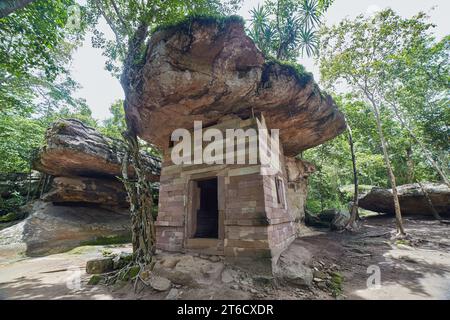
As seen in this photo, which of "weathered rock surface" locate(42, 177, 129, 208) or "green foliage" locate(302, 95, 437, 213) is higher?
"green foliage" locate(302, 95, 437, 213)

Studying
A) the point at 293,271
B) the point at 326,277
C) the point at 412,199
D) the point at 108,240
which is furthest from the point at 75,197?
the point at 412,199

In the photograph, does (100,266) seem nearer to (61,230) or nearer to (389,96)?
(61,230)

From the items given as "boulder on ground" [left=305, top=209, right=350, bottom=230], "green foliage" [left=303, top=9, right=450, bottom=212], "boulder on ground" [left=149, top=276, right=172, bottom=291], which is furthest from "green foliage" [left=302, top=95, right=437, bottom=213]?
"boulder on ground" [left=149, top=276, right=172, bottom=291]

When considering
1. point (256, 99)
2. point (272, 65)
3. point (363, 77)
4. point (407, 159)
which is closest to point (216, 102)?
point (256, 99)

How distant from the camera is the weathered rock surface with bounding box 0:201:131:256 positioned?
7914mm

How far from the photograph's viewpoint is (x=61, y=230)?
8.83 meters

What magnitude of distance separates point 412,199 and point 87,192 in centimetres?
1940

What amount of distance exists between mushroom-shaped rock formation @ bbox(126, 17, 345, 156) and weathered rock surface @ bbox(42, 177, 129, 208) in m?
5.78

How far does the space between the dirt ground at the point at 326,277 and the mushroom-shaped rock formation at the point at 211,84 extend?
→ 432cm

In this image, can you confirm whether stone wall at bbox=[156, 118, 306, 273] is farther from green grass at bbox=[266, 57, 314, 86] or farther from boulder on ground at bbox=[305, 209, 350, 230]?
boulder on ground at bbox=[305, 209, 350, 230]

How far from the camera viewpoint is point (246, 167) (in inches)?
206

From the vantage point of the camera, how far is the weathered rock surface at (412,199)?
479 inches
